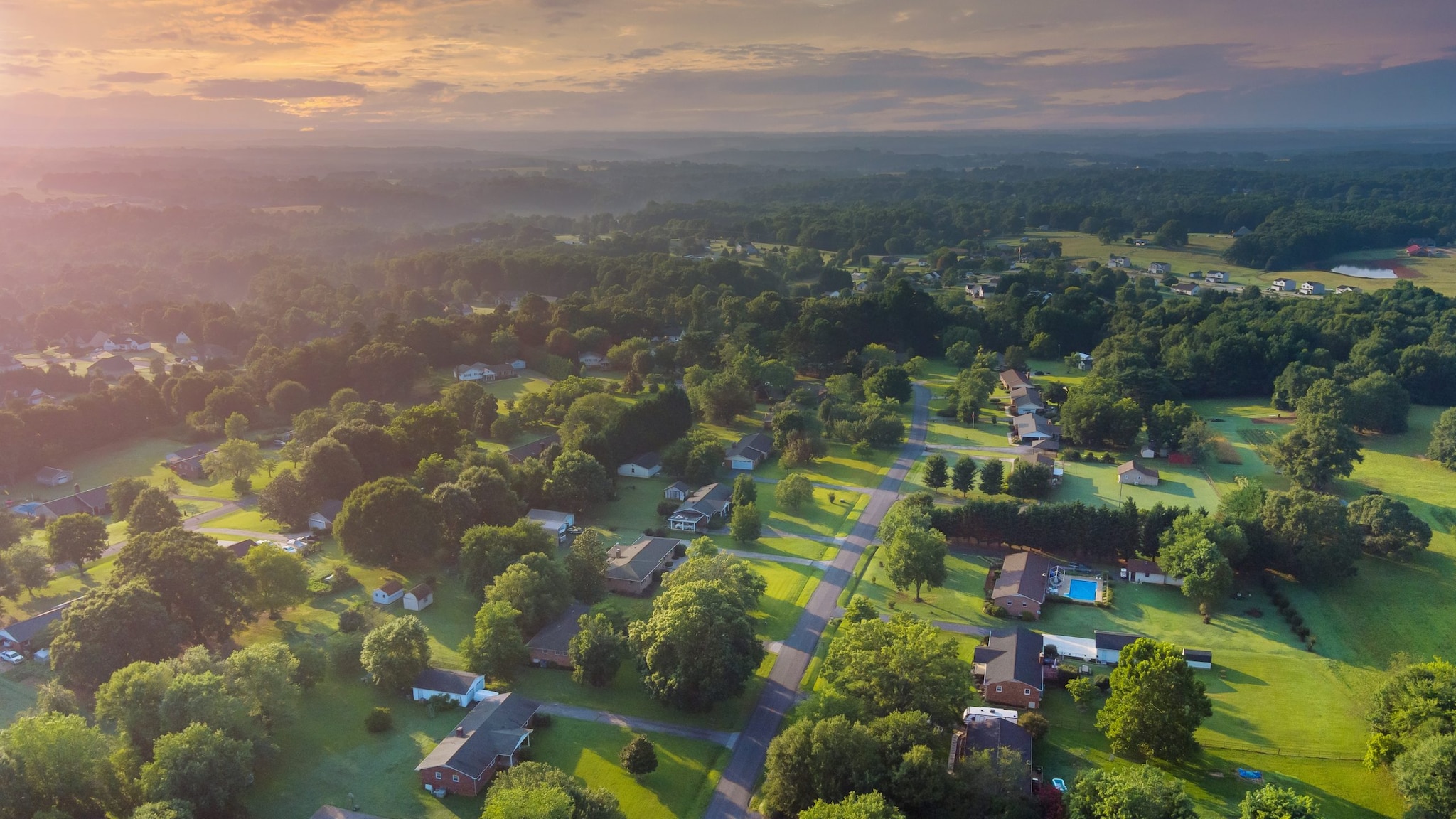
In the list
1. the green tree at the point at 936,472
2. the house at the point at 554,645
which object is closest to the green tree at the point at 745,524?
the green tree at the point at 936,472

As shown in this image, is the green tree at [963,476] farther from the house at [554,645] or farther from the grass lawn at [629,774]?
the grass lawn at [629,774]

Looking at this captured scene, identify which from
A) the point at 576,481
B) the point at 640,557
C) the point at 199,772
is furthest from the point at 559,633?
the point at 576,481

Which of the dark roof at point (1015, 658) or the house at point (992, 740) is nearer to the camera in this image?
the house at point (992, 740)

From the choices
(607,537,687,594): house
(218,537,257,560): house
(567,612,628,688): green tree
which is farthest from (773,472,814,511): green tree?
(218,537,257,560): house

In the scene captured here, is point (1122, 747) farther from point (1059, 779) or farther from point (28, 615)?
point (28, 615)

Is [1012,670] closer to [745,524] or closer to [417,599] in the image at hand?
[745,524]

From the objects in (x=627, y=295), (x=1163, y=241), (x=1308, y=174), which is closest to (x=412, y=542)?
(x=627, y=295)
